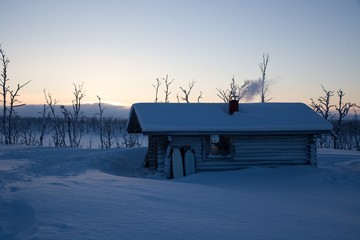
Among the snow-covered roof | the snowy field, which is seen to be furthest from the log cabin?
the snowy field

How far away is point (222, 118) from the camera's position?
1452 centimetres

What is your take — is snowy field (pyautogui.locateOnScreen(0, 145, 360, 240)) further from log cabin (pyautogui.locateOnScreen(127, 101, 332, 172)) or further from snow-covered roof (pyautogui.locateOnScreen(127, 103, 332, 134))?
snow-covered roof (pyautogui.locateOnScreen(127, 103, 332, 134))

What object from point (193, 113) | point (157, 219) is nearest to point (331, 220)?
point (157, 219)

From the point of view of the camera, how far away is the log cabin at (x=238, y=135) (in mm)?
13367

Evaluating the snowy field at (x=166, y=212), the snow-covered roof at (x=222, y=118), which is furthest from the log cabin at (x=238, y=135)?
the snowy field at (x=166, y=212)

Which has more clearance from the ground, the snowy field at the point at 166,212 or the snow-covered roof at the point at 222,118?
the snow-covered roof at the point at 222,118

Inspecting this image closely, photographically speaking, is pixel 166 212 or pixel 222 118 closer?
pixel 166 212

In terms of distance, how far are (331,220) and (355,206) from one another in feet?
8.88

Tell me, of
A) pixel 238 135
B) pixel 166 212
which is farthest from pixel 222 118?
pixel 166 212

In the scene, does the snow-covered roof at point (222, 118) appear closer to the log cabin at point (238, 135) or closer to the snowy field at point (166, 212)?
the log cabin at point (238, 135)

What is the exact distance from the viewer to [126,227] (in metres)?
4.76

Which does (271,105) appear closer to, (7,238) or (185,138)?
(185,138)

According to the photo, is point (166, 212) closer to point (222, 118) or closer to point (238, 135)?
point (238, 135)

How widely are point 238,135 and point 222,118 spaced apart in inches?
50.0
